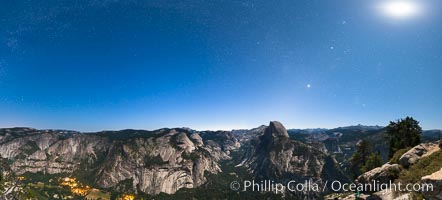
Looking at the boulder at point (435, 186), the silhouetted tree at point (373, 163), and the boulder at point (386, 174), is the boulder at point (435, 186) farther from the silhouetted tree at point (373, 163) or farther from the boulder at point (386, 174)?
the silhouetted tree at point (373, 163)

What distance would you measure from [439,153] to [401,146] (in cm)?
3652

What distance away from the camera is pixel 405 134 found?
78.4 meters

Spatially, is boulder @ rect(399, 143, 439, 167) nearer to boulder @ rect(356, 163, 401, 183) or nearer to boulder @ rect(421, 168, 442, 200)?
boulder @ rect(356, 163, 401, 183)

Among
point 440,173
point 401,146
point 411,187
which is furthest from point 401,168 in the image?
point 401,146

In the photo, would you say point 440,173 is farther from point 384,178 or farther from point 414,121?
point 414,121

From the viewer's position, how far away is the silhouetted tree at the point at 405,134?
76312mm

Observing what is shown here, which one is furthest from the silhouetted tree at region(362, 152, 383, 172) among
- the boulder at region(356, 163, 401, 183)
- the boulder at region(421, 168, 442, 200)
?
the boulder at region(421, 168, 442, 200)

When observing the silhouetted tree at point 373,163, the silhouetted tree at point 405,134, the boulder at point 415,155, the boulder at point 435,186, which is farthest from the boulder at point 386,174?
the silhouetted tree at point 373,163

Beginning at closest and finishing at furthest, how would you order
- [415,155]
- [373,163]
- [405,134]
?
[415,155] < [405,134] < [373,163]

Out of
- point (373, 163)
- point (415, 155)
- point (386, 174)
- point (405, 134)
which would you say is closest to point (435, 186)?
point (386, 174)

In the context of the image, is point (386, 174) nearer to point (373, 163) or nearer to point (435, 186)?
point (435, 186)

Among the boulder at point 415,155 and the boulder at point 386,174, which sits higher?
the boulder at point 415,155

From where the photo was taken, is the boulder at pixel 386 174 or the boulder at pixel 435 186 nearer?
the boulder at pixel 435 186

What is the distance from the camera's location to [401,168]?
166 feet
